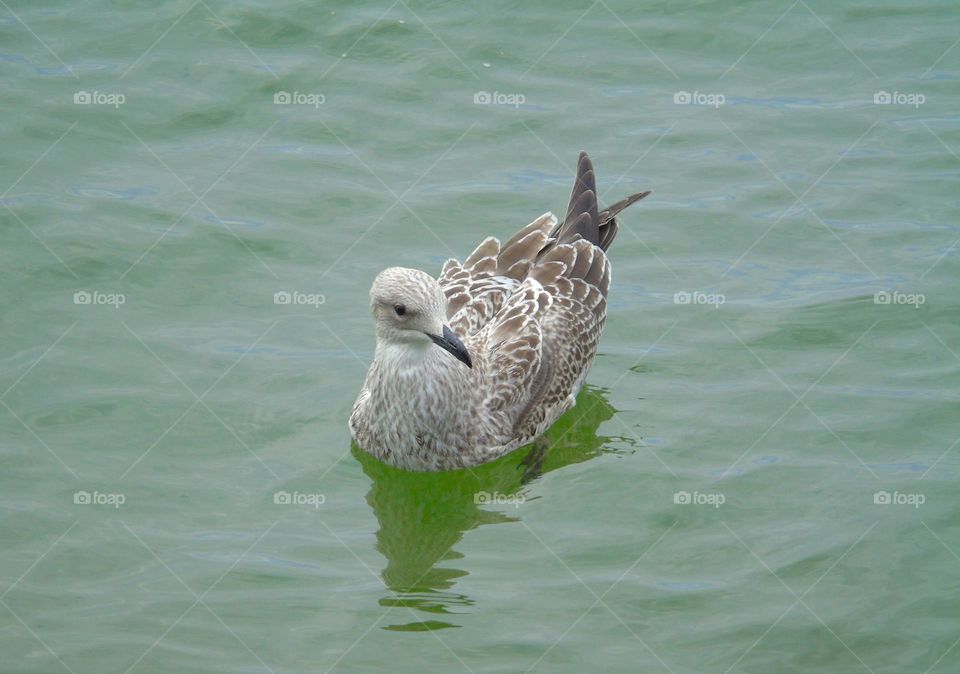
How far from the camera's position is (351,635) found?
8.93 metres

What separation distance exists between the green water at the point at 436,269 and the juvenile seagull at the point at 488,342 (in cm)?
28

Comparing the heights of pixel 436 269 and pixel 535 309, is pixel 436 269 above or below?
above

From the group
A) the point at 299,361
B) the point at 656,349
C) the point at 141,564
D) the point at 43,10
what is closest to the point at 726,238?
the point at 656,349

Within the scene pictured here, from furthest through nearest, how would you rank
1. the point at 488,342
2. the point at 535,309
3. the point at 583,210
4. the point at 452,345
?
the point at 583,210
the point at 535,309
the point at 488,342
the point at 452,345

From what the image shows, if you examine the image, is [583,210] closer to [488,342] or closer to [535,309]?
[535,309]

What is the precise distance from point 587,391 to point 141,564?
3.81 meters

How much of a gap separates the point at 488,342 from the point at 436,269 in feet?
5.13

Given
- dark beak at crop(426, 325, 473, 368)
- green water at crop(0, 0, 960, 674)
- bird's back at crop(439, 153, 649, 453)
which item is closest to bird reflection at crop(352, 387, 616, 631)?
green water at crop(0, 0, 960, 674)

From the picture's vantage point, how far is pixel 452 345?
378 inches

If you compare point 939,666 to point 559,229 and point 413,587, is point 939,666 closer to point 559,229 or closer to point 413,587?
point 413,587

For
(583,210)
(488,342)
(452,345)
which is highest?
(583,210)

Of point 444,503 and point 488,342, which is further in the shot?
point 488,342

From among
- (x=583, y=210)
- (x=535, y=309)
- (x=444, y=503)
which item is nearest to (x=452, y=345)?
(x=444, y=503)

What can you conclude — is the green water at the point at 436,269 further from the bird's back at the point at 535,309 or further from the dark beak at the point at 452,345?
the dark beak at the point at 452,345
